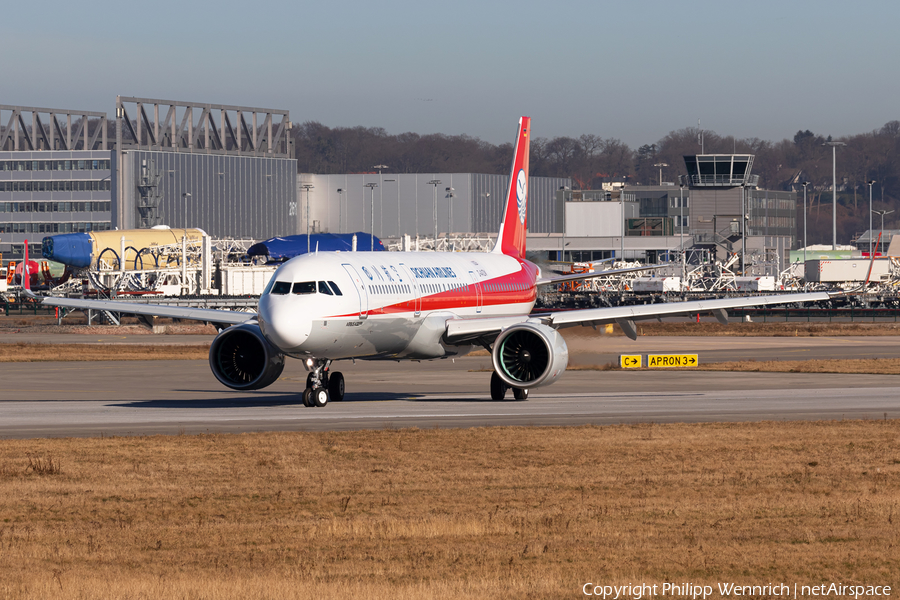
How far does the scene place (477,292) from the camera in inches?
1607

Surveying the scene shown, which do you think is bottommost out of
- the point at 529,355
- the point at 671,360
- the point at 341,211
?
the point at 671,360

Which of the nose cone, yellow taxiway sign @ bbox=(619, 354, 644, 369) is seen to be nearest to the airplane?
the nose cone

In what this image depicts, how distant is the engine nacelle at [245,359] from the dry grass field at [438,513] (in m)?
8.69

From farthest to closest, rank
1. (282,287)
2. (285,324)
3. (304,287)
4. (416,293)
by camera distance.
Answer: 1. (416,293)
2. (282,287)
3. (304,287)
4. (285,324)

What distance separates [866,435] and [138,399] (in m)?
23.9

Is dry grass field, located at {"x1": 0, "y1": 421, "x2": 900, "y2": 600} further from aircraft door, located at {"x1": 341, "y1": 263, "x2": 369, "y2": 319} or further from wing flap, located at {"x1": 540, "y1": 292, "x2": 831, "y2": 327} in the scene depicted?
wing flap, located at {"x1": 540, "y1": 292, "x2": 831, "y2": 327}

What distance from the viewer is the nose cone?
30.7 meters

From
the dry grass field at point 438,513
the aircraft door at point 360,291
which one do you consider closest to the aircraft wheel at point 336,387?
the aircraft door at point 360,291

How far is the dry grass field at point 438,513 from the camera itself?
12.7m

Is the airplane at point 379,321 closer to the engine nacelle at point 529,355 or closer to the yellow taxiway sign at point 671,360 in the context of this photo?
the engine nacelle at point 529,355

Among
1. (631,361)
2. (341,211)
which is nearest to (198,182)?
(341,211)

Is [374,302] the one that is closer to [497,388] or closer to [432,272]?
[432,272]

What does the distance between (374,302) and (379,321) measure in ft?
2.12

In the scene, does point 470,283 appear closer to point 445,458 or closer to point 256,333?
point 256,333
